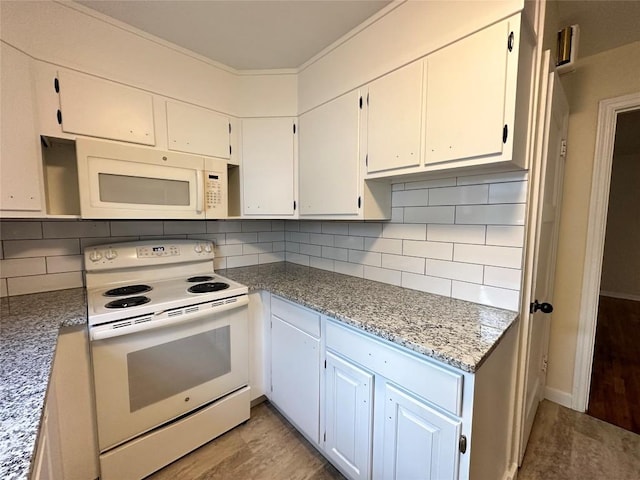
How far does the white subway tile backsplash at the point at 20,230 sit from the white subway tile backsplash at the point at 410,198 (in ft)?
6.76

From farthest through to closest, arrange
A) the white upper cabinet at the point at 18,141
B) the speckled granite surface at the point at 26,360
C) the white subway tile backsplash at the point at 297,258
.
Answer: the white subway tile backsplash at the point at 297,258, the white upper cabinet at the point at 18,141, the speckled granite surface at the point at 26,360

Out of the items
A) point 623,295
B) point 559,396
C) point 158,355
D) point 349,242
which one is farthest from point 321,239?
point 623,295

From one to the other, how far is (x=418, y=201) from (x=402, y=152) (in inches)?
14.9

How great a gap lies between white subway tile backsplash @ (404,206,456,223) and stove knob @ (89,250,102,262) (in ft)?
6.06

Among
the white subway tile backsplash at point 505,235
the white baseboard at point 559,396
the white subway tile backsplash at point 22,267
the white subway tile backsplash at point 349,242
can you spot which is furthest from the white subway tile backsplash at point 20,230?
the white baseboard at point 559,396

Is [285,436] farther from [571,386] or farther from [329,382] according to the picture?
[571,386]

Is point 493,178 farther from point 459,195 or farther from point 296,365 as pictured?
point 296,365

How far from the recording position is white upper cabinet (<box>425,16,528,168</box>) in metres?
1.01

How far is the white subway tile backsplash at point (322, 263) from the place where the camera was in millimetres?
2213

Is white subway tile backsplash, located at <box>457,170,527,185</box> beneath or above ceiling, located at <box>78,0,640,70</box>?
beneath

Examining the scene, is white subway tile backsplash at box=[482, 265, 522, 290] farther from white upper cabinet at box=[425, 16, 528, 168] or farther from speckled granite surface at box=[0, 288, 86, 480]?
speckled granite surface at box=[0, 288, 86, 480]

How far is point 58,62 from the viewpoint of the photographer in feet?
4.29

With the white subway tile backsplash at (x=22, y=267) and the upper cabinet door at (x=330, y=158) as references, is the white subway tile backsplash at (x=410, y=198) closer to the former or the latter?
the upper cabinet door at (x=330, y=158)

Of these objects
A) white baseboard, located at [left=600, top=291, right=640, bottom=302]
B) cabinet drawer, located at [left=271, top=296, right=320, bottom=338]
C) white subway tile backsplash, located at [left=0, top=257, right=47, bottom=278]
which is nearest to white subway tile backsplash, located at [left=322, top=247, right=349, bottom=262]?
cabinet drawer, located at [left=271, top=296, right=320, bottom=338]
